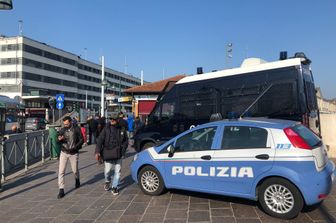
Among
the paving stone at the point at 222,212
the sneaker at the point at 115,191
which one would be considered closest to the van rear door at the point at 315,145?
the paving stone at the point at 222,212

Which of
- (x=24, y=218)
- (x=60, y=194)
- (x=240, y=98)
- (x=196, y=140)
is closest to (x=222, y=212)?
(x=196, y=140)

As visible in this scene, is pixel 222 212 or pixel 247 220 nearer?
pixel 247 220

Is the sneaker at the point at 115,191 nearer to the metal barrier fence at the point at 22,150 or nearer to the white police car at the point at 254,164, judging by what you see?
the white police car at the point at 254,164

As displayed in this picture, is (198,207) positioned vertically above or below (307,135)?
below

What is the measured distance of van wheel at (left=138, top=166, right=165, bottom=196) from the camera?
24.3 feet

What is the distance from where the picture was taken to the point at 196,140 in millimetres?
6949

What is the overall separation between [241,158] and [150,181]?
2.20 meters

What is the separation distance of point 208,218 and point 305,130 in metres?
2.22

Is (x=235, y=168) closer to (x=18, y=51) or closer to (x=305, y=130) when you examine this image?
(x=305, y=130)

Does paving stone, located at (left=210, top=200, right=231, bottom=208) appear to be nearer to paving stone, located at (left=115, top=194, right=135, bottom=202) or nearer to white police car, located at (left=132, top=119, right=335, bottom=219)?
white police car, located at (left=132, top=119, right=335, bottom=219)

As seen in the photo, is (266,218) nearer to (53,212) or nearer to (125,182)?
(53,212)

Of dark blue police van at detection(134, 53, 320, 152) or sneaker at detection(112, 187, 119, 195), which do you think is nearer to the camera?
sneaker at detection(112, 187, 119, 195)

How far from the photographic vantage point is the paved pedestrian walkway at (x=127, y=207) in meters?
6.00

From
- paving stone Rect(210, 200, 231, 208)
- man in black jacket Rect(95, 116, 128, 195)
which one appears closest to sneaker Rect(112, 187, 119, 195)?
man in black jacket Rect(95, 116, 128, 195)
